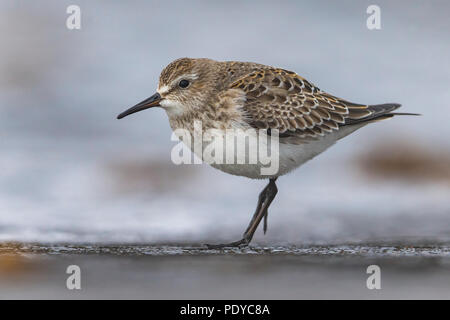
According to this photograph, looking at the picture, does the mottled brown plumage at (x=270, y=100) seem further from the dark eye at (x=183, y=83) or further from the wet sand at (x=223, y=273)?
the wet sand at (x=223, y=273)

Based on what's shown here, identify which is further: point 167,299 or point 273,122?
point 273,122

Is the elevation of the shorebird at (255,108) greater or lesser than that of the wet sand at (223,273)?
greater

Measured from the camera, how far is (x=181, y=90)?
8.19 m

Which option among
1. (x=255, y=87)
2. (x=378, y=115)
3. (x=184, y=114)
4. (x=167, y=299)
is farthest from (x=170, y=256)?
(x=378, y=115)

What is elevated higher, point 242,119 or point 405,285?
point 242,119

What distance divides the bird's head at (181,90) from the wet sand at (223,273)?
1560 mm

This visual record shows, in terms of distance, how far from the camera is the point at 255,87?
8.26m

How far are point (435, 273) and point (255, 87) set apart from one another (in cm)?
278

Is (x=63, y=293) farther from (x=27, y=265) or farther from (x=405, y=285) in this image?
(x=405, y=285)

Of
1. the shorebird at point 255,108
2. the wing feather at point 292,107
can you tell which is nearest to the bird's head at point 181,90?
the shorebird at point 255,108

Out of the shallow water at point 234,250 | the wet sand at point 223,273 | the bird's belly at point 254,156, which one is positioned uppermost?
the bird's belly at point 254,156

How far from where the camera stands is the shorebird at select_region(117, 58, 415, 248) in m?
8.00

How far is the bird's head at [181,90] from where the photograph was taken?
8.10m

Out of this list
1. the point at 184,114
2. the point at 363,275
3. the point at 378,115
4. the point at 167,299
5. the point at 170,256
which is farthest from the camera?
the point at 378,115
